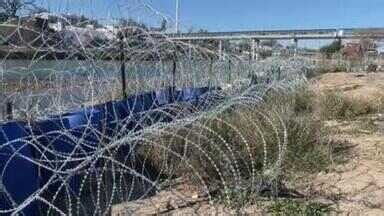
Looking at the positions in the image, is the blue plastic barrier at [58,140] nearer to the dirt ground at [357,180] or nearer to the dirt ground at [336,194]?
the dirt ground at [336,194]

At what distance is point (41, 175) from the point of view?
16.9ft

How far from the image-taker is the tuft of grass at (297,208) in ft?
17.1

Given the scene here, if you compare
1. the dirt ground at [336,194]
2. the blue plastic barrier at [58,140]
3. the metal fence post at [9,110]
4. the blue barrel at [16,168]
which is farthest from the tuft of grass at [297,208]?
the metal fence post at [9,110]

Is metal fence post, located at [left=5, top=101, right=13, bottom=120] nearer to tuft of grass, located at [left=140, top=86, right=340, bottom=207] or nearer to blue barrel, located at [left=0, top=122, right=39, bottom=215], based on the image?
blue barrel, located at [left=0, top=122, right=39, bottom=215]

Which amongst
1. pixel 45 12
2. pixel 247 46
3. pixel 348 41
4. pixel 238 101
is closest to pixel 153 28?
pixel 238 101

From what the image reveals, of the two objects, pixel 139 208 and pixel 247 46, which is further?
pixel 247 46

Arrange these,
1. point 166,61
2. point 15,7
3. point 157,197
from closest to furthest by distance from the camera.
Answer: point 15,7
point 157,197
point 166,61

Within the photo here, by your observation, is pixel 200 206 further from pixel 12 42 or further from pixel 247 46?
pixel 247 46

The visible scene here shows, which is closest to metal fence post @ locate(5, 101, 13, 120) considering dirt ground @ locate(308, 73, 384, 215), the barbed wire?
the barbed wire

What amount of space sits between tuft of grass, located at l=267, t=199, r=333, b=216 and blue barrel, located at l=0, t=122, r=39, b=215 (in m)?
1.86

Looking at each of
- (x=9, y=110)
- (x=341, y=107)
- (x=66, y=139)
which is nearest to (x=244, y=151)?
(x=66, y=139)

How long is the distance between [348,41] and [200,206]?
56061mm

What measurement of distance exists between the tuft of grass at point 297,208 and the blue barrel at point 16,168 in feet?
6.10

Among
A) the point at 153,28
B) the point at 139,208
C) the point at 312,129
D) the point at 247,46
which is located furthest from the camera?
the point at 247,46
